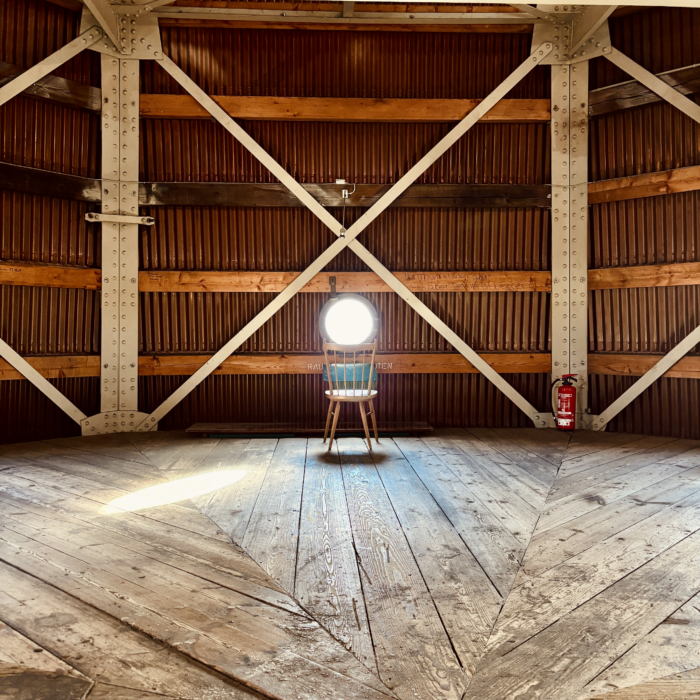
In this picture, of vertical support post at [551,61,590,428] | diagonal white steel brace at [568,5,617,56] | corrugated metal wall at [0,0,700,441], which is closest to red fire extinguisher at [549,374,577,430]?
vertical support post at [551,61,590,428]

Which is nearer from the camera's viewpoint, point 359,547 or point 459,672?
point 459,672

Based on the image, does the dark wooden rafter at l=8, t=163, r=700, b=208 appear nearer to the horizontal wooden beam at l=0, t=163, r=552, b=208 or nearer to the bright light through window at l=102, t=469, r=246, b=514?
the horizontal wooden beam at l=0, t=163, r=552, b=208

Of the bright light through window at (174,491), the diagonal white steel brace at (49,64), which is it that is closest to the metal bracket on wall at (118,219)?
the diagonal white steel brace at (49,64)

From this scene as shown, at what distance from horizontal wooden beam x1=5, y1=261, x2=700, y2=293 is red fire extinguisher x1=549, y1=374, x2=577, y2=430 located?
97 cm

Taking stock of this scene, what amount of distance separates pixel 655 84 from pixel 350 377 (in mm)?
3961

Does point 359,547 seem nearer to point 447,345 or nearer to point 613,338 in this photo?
point 447,345

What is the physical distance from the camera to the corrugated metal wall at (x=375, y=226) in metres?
5.93

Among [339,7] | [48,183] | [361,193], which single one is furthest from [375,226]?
[48,183]

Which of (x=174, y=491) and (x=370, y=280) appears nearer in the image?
(x=174, y=491)

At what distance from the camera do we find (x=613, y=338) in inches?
240

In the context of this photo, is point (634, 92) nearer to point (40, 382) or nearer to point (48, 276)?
point (48, 276)

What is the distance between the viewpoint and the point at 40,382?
5629 millimetres

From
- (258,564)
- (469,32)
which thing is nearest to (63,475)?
(258,564)

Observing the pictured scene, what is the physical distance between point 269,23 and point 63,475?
4.64 metres
